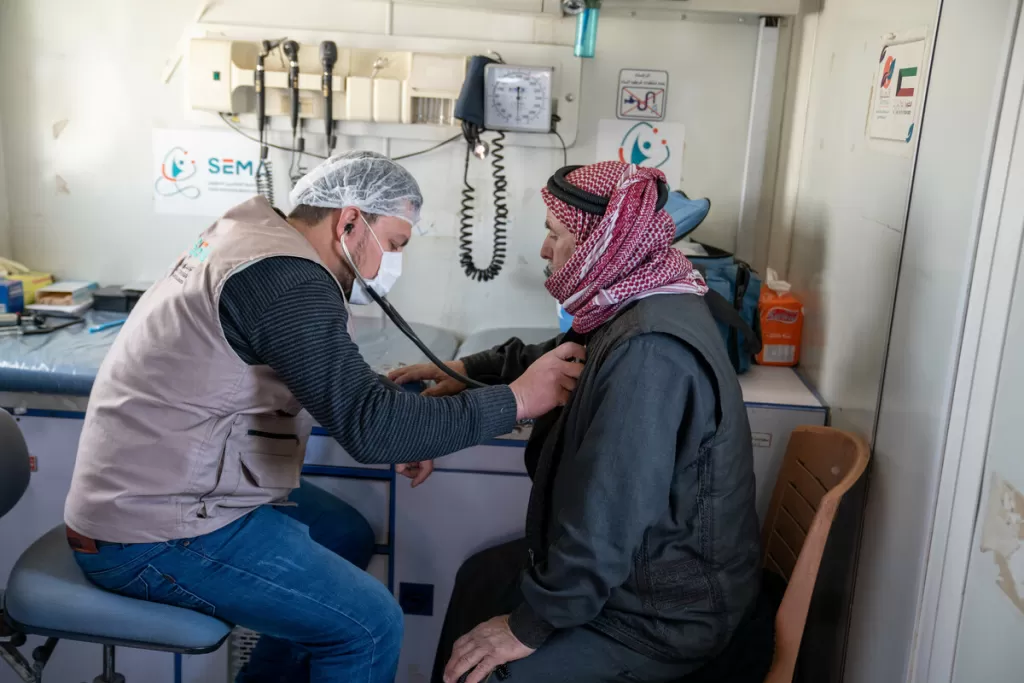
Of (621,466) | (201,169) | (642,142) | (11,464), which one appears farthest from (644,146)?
(11,464)

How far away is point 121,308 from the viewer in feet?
7.60

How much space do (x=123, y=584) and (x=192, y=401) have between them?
1.03ft

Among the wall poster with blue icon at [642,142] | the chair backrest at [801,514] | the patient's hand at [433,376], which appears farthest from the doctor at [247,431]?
the wall poster with blue icon at [642,142]

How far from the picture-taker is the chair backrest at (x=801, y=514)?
55.6 inches

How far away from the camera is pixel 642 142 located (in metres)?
2.36

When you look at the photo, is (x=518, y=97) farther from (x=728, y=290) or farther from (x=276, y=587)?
(x=276, y=587)

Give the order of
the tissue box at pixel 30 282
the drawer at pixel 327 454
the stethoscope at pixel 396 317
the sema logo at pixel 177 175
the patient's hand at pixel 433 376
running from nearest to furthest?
1. the stethoscope at pixel 396 317
2. the patient's hand at pixel 433 376
3. the drawer at pixel 327 454
4. the tissue box at pixel 30 282
5. the sema logo at pixel 177 175

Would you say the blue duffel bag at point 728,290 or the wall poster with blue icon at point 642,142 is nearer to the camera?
the blue duffel bag at point 728,290

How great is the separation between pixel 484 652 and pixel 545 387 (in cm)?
42

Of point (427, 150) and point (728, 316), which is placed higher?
point (427, 150)

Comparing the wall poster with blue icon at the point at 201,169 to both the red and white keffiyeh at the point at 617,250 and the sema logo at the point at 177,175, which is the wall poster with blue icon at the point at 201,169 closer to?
the sema logo at the point at 177,175

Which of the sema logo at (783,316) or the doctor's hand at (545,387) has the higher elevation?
the sema logo at (783,316)

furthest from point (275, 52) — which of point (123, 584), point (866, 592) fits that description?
point (866, 592)

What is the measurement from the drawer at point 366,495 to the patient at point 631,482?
2.01 ft
